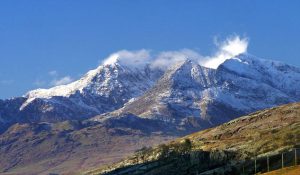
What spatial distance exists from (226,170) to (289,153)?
2080cm

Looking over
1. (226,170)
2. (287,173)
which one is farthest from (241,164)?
(287,173)

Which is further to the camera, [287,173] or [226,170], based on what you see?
[226,170]

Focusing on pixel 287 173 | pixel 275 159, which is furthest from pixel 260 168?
pixel 287 173

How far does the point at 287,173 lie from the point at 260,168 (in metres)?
70.3

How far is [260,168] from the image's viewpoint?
605 feet

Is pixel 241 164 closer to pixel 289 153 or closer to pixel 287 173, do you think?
pixel 289 153

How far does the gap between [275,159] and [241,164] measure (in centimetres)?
1151

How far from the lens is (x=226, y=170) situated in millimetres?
196375

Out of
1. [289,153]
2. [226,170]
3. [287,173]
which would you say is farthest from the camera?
[226,170]

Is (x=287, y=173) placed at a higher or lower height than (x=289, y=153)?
lower

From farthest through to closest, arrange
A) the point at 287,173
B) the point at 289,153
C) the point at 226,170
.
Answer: the point at 226,170
the point at 289,153
the point at 287,173

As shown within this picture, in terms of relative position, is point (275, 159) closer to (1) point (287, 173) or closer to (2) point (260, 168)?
(2) point (260, 168)

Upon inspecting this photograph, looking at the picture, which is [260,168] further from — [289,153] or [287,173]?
[287,173]

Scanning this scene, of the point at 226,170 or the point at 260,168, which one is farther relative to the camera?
the point at 226,170
